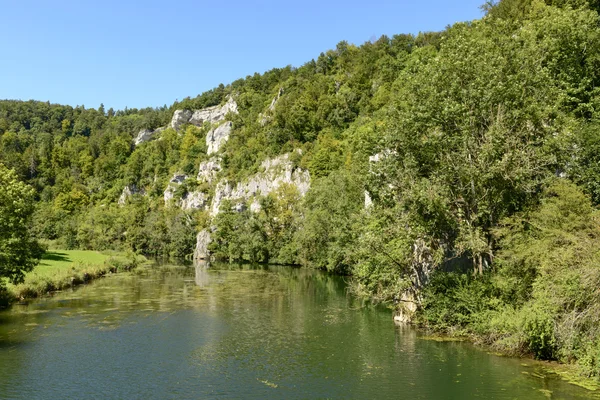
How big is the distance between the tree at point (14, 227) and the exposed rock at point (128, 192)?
12471 cm

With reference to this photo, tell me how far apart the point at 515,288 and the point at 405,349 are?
259 inches

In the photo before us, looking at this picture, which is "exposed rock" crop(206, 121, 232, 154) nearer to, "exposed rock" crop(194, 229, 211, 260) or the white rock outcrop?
the white rock outcrop

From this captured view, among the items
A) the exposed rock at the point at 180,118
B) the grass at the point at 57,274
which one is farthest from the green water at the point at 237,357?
the exposed rock at the point at 180,118

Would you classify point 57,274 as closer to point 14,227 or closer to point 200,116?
point 14,227

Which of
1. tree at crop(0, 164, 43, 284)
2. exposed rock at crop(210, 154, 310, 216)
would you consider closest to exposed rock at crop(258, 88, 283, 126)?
exposed rock at crop(210, 154, 310, 216)

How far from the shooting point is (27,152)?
560ft

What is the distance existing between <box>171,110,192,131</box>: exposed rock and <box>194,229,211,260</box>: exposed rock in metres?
91.5

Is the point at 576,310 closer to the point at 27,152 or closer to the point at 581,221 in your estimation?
the point at 581,221

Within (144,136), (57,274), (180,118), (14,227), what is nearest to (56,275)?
(57,274)

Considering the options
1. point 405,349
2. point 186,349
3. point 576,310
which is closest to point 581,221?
point 576,310

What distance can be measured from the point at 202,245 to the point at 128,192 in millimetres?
64584

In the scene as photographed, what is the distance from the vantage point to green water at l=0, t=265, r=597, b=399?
1917cm

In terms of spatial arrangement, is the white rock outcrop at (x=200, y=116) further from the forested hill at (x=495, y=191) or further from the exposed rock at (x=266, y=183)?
the forested hill at (x=495, y=191)

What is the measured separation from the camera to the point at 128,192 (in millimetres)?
158375
